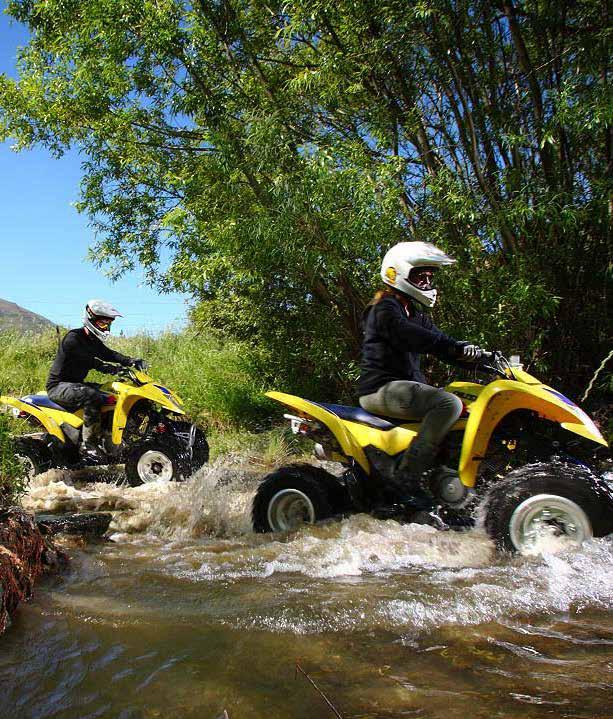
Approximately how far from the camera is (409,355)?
4.56 m

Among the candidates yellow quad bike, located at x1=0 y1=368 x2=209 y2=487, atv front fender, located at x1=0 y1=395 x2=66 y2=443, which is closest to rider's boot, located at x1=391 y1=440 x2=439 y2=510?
yellow quad bike, located at x1=0 y1=368 x2=209 y2=487

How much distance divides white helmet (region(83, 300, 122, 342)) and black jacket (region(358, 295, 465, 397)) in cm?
375

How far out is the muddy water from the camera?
221cm

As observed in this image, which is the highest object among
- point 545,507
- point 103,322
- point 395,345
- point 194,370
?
point 103,322

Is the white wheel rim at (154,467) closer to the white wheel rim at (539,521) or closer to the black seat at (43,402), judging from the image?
the black seat at (43,402)

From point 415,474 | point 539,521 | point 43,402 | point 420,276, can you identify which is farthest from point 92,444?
point 539,521

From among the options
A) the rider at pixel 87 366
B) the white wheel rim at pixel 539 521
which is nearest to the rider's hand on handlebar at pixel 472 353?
the white wheel rim at pixel 539 521

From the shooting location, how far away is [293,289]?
8.95 meters

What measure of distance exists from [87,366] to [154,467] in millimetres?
1625

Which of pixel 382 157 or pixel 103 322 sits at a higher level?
pixel 382 157

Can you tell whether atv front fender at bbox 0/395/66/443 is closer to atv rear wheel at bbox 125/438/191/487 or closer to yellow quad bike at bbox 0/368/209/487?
yellow quad bike at bbox 0/368/209/487

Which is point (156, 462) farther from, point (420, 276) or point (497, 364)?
point (497, 364)

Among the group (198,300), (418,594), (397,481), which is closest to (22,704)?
(418,594)

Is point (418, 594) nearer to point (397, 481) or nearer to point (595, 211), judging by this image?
point (397, 481)
